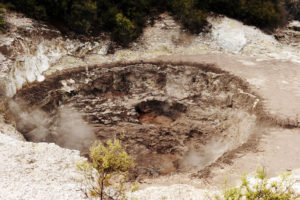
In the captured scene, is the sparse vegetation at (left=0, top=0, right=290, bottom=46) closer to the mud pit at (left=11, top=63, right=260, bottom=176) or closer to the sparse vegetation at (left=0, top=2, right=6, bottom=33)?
the sparse vegetation at (left=0, top=2, right=6, bottom=33)

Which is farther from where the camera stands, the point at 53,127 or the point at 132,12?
the point at 132,12

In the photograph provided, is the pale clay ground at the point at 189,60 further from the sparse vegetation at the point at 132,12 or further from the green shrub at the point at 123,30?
the sparse vegetation at the point at 132,12

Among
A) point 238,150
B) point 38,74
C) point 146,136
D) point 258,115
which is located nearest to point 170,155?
point 146,136

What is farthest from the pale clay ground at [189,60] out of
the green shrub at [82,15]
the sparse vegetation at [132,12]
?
the green shrub at [82,15]

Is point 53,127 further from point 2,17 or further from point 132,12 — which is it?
point 132,12

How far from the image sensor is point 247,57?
58.1ft

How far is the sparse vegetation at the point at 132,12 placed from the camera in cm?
1791

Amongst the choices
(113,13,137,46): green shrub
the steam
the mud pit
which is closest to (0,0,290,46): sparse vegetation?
(113,13,137,46): green shrub

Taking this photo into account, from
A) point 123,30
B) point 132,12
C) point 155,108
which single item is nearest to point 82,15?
point 123,30

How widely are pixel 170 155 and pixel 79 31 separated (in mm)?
12878

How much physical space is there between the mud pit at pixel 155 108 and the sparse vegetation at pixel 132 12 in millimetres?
4129

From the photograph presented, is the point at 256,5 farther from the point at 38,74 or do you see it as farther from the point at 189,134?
the point at 38,74

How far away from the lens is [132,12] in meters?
20.5

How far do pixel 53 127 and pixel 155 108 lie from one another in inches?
273
